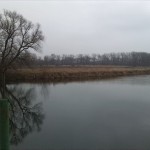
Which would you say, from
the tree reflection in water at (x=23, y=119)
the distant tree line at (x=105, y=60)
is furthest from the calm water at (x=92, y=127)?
the distant tree line at (x=105, y=60)

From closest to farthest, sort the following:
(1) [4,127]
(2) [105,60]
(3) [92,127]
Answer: (1) [4,127] < (3) [92,127] < (2) [105,60]

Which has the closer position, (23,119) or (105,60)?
(23,119)

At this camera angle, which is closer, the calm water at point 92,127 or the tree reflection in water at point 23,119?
the calm water at point 92,127

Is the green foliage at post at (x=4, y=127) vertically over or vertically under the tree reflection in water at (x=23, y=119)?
over

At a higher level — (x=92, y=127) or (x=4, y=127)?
(x=4, y=127)

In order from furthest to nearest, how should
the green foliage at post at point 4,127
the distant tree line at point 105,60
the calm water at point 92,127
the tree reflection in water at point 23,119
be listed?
the distant tree line at point 105,60 → the tree reflection in water at point 23,119 → the calm water at point 92,127 → the green foliage at post at point 4,127

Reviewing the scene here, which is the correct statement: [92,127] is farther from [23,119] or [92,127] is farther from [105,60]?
[105,60]

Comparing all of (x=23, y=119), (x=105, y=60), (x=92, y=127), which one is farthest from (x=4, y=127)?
(x=105, y=60)

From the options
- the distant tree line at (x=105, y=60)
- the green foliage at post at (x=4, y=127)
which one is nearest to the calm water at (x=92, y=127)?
the green foliage at post at (x=4, y=127)

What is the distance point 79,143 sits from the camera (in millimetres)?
7719

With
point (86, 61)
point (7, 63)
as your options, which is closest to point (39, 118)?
point (7, 63)

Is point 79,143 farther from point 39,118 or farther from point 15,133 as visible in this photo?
point 39,118

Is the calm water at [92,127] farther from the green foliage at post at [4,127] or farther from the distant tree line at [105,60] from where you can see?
the distant tree line at [105,60]

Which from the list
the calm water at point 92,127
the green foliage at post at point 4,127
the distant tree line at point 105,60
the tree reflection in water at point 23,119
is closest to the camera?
the green foliage at post at point 4,127
